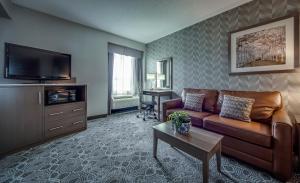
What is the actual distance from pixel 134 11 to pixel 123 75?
7.80ft

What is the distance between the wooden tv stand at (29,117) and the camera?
1996 mm

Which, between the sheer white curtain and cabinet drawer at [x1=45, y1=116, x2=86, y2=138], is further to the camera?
the sheer white curtain

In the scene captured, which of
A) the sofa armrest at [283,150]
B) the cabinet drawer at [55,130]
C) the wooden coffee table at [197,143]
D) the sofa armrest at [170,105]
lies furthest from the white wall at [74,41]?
the sofa armrest at [283,150]

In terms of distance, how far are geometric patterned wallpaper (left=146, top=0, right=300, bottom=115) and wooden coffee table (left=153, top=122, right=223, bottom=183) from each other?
5.45 ft

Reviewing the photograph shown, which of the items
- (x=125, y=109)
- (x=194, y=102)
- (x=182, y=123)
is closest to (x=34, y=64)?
(x=125, y=109)

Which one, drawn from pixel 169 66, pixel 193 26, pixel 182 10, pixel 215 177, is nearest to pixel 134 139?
pixel 215 177

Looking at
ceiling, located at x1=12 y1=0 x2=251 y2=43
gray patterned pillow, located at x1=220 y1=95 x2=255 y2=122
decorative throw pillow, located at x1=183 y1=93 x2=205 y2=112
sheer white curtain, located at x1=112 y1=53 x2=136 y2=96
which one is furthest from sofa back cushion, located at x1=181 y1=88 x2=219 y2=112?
sheer white curtain, located at x1=112 y1=53 x2=136 y2=96

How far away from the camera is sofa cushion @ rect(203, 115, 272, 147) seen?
1605 millimetres

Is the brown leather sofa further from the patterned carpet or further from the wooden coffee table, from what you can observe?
the wooden coffee table

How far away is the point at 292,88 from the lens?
2.19 meters

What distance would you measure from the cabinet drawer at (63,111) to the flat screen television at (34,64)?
0.73m

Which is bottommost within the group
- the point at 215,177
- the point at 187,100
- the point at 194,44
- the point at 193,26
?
the point at 215,177

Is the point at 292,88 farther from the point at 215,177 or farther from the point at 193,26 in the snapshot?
the point at 193,26

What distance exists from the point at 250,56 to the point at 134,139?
282 centimetres
